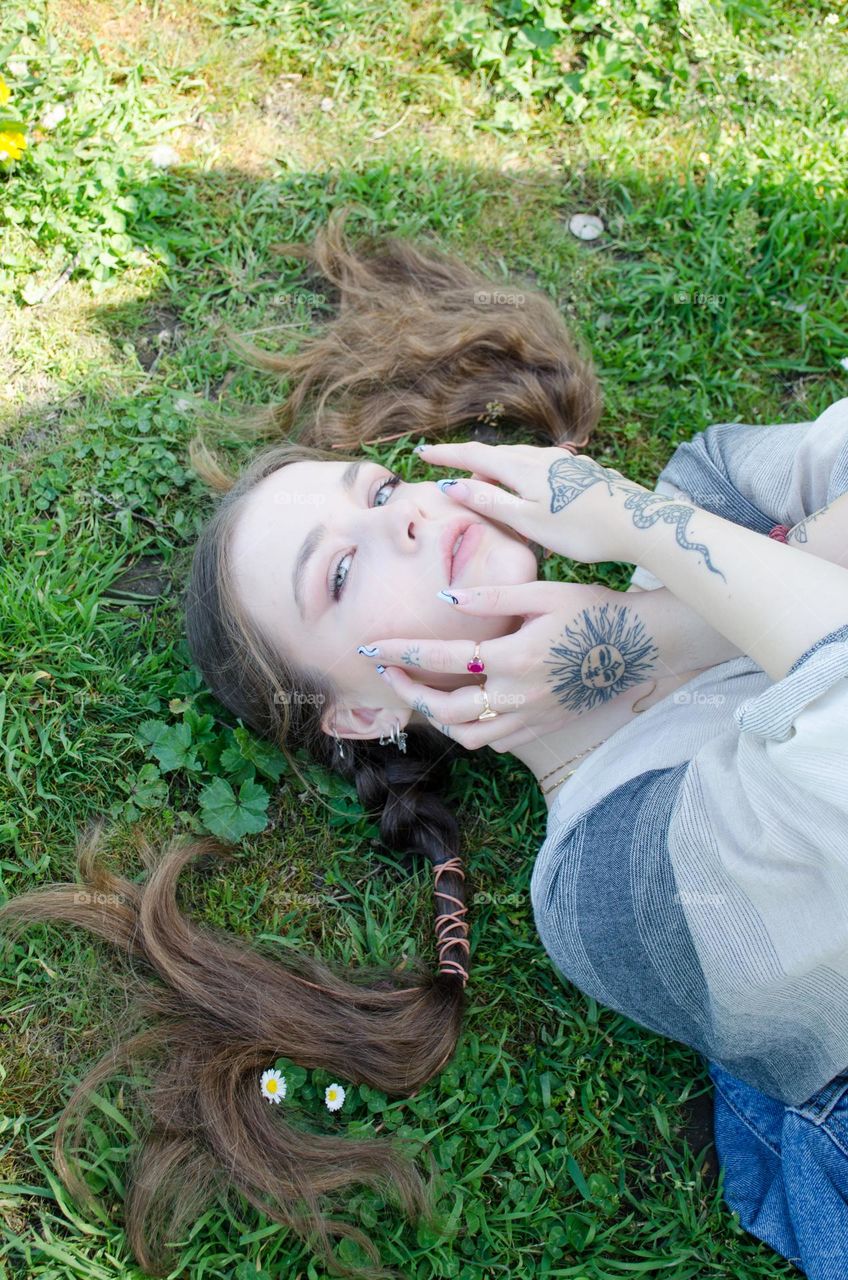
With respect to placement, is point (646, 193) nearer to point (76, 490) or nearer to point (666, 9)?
point (666, 9)

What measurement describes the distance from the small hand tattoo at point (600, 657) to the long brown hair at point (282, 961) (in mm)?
652

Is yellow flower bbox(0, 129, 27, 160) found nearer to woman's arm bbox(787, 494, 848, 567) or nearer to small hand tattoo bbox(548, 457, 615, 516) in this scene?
small hand tattoo bbox(548, 457, 615, 516)

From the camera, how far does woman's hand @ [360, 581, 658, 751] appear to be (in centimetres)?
309

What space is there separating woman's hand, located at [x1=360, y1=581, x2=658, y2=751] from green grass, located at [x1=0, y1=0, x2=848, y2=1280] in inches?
28.6

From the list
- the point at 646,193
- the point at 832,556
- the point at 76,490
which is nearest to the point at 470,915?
the point at 832,556

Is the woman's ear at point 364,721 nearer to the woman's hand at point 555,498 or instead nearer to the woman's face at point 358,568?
the woman's face at point 358,568

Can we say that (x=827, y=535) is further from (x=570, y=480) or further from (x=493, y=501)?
(x=493, y=501)

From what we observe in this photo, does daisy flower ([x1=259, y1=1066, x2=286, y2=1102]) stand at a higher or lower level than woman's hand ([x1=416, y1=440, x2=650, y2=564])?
lower

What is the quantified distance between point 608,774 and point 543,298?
7.24ft

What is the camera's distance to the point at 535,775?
3566 millimetres

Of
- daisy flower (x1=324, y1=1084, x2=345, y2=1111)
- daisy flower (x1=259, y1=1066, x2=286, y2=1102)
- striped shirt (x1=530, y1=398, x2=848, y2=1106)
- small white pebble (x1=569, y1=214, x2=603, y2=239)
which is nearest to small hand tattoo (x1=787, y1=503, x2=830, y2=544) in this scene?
striped shirt (x1=530, y1=398, x2=848, y2=1106)

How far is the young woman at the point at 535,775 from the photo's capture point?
282 centimetres

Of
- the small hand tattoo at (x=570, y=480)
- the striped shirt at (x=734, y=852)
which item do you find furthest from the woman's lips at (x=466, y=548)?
the striped shirt at (x=734, y=852)

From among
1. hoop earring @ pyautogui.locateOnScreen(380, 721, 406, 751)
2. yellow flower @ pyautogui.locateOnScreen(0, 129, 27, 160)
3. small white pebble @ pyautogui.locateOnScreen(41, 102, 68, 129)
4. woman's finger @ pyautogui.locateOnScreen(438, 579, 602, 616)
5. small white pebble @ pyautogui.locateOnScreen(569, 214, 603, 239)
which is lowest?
hoop earring @ pyautogui.locateOnScreen(380, 721, 406, 751)
